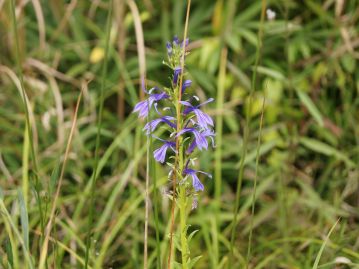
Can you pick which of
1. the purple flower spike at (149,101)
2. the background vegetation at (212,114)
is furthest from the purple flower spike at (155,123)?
the background vegetation at (212,114)

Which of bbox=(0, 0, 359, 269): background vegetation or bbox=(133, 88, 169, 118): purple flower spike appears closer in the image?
bbox=(133, 88, 169, 118): purple flower spike

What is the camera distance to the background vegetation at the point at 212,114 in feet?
9.58

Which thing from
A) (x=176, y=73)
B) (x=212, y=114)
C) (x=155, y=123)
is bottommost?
(x=212, y=114)

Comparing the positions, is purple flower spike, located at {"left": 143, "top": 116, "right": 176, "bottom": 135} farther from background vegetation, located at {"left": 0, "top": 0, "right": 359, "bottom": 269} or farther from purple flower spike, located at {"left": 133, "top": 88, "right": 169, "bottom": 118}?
background vegetation, located at {"left": 0, "top": 0, "right": 359, "bottom": 269}

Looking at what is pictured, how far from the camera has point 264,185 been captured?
9.97ft

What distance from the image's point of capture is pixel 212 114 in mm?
3170

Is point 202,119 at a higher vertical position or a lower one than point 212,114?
higher

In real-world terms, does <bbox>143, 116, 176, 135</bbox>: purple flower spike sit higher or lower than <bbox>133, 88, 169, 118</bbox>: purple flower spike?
lower

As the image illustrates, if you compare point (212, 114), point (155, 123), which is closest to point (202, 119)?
point (155, 123)

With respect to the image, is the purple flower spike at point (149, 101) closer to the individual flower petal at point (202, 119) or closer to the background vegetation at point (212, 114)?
the individual flower petal at point (202, 119)

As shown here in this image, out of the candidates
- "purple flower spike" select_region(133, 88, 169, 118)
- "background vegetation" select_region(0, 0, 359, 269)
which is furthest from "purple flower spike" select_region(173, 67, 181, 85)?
"background vegetation" select_region(0, 0, 359, 269)

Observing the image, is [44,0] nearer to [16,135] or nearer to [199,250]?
[16,135]

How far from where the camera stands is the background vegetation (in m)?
2.92

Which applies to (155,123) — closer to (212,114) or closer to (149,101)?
(149,101)
